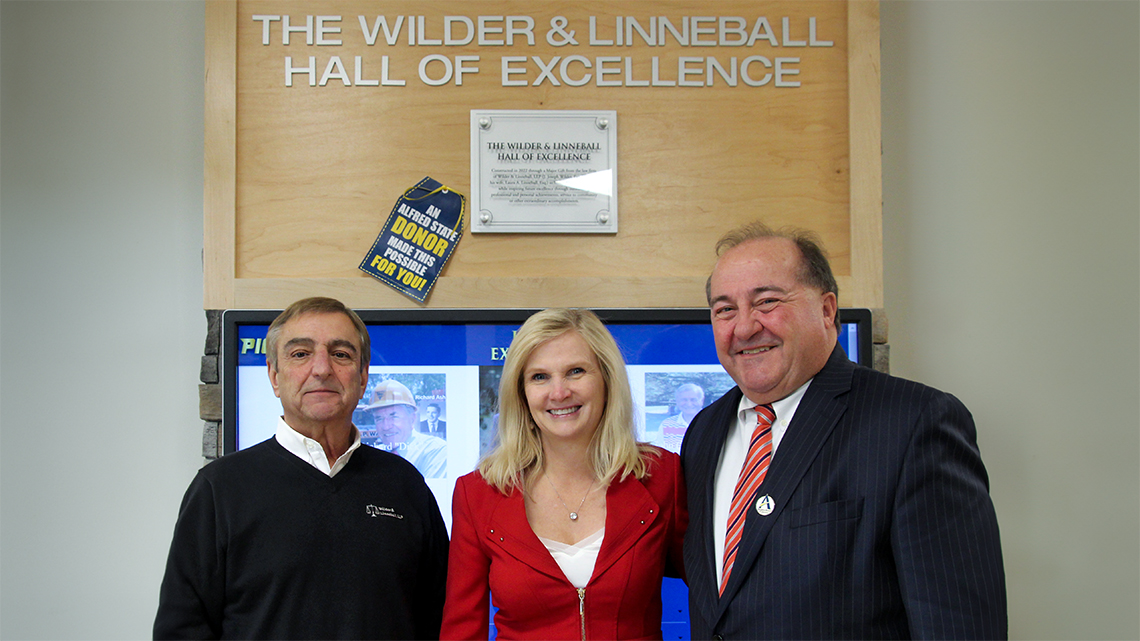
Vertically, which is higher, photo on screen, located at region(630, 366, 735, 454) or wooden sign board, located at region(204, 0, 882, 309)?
wooden sign board, located at region(204, 0, 882, 309)

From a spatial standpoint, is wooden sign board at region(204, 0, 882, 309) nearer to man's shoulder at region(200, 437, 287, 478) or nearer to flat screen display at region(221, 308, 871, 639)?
flat screen display at region(221, 308, 871, 639)

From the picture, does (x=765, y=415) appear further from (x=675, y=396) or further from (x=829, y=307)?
(x=675, y=396)

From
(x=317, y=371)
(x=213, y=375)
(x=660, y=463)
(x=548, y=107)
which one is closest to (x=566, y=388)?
(x=660, y=463)

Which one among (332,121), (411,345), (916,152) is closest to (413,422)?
A: (411,345)

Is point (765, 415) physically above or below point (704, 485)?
above

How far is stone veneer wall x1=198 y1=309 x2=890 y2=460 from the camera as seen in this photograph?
2.20m

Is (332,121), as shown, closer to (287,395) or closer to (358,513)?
(287,395)

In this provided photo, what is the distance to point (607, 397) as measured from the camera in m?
1.64

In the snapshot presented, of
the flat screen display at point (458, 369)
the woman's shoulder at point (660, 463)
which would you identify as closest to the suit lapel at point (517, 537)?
the woman's shoulder at point (660, 463)

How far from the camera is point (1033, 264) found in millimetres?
2479

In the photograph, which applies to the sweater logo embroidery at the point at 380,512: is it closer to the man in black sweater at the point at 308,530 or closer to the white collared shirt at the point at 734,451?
the man in black sweater at the point at 308,530

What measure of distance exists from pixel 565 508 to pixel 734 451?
376 mm

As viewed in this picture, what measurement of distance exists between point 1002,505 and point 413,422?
1.93 meters

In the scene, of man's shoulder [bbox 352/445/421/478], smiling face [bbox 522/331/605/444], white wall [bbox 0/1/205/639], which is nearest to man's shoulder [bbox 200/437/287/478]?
man's shoulder [bbox 352/445/421/478]
